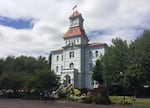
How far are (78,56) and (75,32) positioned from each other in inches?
279

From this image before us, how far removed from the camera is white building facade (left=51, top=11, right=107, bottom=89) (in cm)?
6688

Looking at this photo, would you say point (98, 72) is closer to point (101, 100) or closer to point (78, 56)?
point (78, 56)

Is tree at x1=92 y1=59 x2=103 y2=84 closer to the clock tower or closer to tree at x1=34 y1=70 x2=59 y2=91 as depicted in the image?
the clock tower

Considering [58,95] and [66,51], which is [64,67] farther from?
[58,95]

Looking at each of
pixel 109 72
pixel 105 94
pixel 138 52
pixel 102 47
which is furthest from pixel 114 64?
pixel 105 94

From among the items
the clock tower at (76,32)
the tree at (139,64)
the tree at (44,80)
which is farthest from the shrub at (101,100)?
the clock tower at (76,32)

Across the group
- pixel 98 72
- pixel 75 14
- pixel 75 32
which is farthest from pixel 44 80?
pixel 75 14

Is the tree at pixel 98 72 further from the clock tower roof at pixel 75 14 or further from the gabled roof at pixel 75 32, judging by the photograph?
the clock tower roof at pixel 75 14

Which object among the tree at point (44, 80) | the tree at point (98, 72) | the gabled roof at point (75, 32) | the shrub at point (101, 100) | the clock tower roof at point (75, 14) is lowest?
the shrub at point (101, 100)

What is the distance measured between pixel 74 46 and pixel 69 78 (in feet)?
29.5

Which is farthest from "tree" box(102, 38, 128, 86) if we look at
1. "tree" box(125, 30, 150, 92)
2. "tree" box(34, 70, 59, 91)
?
"tree" box(34, 70, 59, 91)

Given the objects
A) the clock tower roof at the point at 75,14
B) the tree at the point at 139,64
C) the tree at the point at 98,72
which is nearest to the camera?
the tree at the point at 139,64

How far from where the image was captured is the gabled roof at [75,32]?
69900 millimetres

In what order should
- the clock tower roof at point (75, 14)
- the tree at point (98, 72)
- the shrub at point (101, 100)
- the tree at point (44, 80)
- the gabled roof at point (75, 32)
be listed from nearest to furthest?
the shrub at point (101, 100) < the tree at point (44, 80) < the tree at point (98, 72) < the gabled roof at point (75, 32) < the clock tower roof at point (75, 14)
